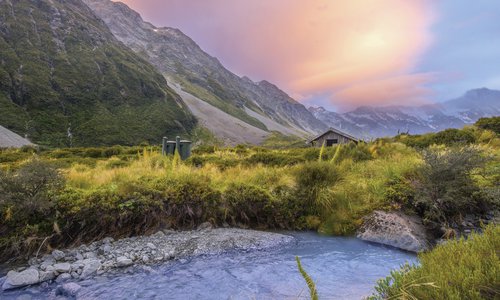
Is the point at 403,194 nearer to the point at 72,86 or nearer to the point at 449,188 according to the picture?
the point at 449,188

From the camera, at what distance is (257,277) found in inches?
224

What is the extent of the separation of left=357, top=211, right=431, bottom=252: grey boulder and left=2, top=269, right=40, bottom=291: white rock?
279 inches

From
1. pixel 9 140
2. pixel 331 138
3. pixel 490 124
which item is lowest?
pixel 9 140

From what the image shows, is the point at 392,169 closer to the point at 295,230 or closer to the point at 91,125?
the point at 295,230

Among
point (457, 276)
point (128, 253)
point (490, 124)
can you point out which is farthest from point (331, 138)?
point (457, 276)

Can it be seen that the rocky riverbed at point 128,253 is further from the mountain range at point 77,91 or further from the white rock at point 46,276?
the mountain range at point 77,91

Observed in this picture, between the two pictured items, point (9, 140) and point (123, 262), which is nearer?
point (123, 262)

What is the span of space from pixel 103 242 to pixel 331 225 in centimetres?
570

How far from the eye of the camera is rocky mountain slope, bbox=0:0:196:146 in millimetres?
80250

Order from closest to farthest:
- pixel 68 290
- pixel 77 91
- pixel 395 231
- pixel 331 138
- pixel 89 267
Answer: pixel 68 290
pixel 89 267
pixel 395 231
pixel 331 138
pixel 77 91

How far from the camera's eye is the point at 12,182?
21.1 feet

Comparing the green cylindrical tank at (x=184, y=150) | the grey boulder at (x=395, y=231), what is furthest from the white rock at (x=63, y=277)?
the green cylindrical tank at (x=184, y=150)

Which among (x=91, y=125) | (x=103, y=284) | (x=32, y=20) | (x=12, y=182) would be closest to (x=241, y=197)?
(x=103, y=284)

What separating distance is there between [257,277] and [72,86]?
110 metres
